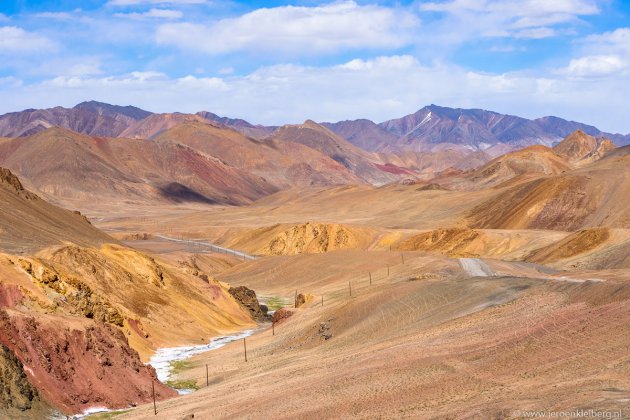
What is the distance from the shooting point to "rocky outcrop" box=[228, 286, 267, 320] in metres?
71.5

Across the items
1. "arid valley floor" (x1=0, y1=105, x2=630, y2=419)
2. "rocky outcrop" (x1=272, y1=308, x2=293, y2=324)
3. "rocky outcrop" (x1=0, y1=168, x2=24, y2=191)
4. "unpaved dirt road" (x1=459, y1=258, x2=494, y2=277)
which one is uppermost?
"rocky outcrop" (x1=0, y1=168, x2=24, y2=191)

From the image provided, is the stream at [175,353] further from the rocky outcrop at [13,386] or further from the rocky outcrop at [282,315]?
the rocky outcrop at [13,386]

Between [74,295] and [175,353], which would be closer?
[74,295]

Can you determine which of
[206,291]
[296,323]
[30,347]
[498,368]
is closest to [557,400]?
[498,368]

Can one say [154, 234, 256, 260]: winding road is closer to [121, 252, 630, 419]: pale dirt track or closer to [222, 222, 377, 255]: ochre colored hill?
[222, 222, 377, 255]: ochre colored hill

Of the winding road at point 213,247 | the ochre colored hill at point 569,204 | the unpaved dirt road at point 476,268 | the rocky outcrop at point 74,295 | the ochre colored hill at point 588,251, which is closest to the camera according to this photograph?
the rocky outcrop at point 74,295

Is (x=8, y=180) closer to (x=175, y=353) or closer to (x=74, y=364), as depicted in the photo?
(x=175, y=353)

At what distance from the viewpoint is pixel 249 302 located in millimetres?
73312

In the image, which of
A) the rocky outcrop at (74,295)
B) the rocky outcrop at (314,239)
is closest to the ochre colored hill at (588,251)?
A: the rocky outcrop at (314,239)

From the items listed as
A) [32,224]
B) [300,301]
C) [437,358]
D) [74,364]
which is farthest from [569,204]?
[74,364]

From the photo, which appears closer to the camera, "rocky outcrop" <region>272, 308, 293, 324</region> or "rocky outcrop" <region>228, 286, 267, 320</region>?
"rocky outcrop" <region>272, 308, 293, 324</region>

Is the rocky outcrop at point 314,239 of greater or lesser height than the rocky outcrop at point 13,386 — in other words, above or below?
below

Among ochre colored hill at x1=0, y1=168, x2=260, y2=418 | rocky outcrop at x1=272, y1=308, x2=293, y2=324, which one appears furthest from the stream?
rocky outcrop at x1=272, y1=308, x2=293, y2=324

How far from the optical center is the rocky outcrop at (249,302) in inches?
2815
